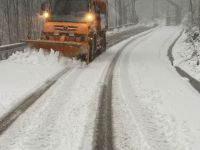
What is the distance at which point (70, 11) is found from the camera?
15.9m

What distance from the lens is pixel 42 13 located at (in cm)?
1595

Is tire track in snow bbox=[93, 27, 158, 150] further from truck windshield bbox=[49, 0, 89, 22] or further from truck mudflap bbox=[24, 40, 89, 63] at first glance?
truck windshield bbox=[49, 0, 89, 22]

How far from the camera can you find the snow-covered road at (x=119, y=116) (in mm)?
6219

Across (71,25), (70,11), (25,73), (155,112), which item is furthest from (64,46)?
(155,112)

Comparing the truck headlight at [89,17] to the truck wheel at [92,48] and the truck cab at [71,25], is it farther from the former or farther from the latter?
the truck wheel at [92,48]

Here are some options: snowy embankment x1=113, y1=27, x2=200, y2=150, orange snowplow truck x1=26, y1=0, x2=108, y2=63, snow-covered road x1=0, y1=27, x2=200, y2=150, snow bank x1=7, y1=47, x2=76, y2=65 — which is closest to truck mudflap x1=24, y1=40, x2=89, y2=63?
orange snowplow truck x1=26, y1=0, x2=108, y2=63

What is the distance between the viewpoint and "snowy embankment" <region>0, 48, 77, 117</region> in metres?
9.37

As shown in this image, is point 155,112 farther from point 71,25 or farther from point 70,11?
point 70,11

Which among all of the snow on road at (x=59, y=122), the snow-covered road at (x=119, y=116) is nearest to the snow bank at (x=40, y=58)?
the snow-covered road at (x=119, y=116)

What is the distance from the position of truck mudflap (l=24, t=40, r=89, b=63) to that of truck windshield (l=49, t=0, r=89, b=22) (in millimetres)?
1370

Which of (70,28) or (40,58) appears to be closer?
(40,58)

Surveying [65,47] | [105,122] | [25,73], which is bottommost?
[105,122]

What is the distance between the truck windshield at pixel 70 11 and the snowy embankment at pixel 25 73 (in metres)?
1.78

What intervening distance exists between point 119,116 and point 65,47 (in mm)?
7707
